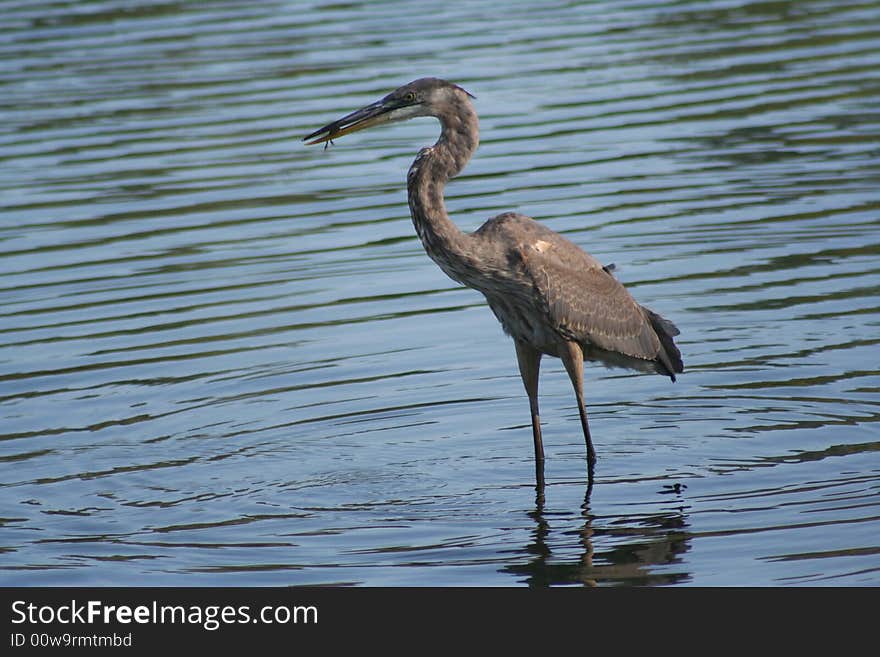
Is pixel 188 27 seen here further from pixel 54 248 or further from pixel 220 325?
pixel 220 325

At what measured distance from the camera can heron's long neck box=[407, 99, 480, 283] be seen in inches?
320

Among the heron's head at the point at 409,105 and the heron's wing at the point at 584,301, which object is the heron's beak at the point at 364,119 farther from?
the heron's wing at the point at 584,301

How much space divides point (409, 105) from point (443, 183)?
444 millimetres

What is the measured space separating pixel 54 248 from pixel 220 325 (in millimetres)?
2634

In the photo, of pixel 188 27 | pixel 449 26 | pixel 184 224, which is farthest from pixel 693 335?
pixel 188 27

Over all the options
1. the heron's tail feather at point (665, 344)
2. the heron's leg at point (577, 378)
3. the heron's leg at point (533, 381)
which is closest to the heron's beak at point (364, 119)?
the heron's leg at point (533, 381)

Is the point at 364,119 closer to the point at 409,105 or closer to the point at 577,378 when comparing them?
the point at 409,105

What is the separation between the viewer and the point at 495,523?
26.5 feet

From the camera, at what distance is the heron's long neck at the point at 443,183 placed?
813 cm

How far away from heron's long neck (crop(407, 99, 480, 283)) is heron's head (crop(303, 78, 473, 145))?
0.06 m

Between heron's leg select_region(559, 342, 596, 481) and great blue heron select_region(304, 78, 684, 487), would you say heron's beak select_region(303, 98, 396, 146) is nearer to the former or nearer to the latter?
great blue heron select_region(304, 78, 684, 487)

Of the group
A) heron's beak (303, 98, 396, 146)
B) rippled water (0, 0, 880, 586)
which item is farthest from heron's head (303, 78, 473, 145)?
rippled water (0, 0, 880, 586)

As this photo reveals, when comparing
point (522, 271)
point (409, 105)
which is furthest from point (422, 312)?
point (409, 105)

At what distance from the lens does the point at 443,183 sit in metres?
8.21
